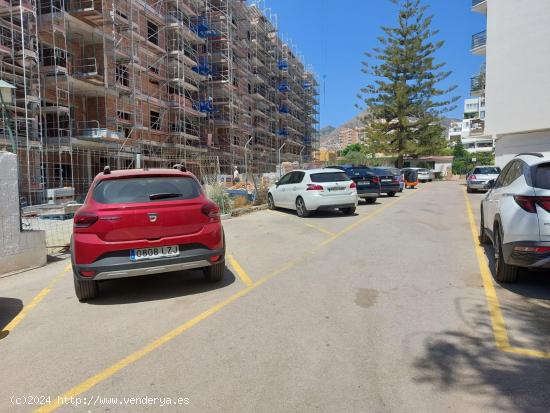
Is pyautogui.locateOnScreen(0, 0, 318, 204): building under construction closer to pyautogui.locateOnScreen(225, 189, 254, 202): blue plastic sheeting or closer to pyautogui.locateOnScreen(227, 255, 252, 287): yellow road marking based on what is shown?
pyautogui.locateOnScreen(225, 189, 254, 202): blue plastic sheeting

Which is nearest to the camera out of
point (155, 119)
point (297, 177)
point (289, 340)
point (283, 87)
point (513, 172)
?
point (289, 340)

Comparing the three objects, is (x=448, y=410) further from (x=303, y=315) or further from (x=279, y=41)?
(x=279, y=41)

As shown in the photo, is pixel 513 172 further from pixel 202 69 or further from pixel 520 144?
pixel 202 69

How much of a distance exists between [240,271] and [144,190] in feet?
7.02


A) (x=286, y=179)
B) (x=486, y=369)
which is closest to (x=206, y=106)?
(x=286, y=179)

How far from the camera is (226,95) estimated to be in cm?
4303

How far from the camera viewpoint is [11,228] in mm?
7180

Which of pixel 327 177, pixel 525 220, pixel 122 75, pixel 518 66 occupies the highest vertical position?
pixel 518 66

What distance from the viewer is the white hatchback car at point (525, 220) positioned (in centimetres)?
484

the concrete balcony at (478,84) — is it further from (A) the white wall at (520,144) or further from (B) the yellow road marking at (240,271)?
(B) the yellow road marking at (240,271)

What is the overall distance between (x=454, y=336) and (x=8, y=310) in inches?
207

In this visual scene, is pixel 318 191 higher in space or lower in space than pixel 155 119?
lower

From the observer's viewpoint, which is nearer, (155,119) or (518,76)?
(518,76)

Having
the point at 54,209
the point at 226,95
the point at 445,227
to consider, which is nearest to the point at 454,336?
the point at 445,227
